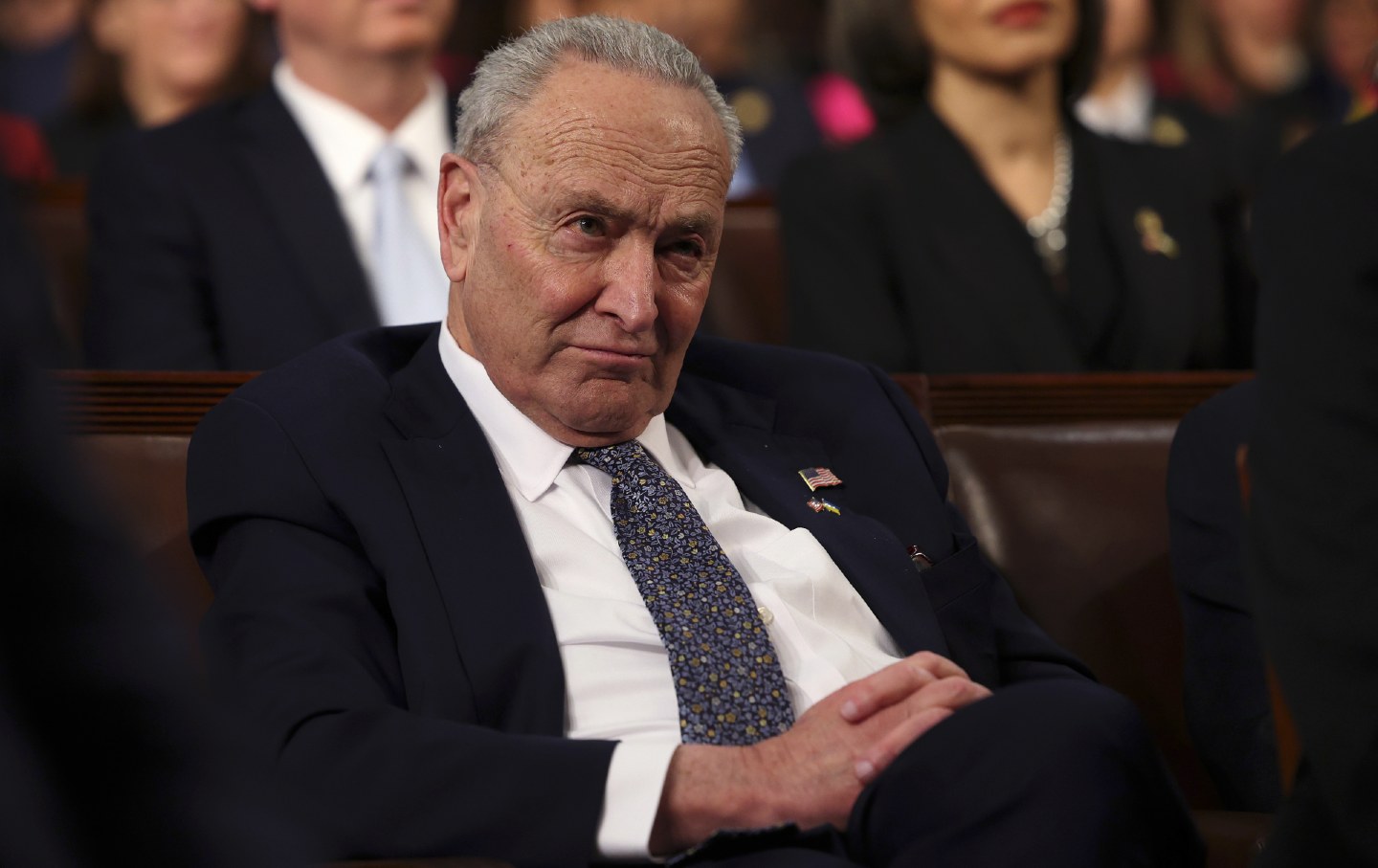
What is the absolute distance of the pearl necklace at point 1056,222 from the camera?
3.03 meters

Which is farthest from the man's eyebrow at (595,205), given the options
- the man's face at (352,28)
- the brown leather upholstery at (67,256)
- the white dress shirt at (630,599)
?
the brown leather upholstery at (67,256)

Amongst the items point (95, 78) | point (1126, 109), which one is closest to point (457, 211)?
point (95, 78)

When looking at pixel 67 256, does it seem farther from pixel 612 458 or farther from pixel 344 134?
pixel 612 458

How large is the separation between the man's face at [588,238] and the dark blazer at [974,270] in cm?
105

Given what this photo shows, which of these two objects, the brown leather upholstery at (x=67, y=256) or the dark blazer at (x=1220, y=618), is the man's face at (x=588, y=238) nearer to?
the dark blazer at (x=1220, y=618)

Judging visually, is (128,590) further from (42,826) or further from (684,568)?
(684,568)

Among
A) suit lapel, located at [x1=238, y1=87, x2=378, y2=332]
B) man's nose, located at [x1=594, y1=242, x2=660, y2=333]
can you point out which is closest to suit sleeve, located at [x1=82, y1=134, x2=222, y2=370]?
suit lapel, located at [x1=238, y1=87, x2=378, y2=332]

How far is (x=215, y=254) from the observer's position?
8.96 feet

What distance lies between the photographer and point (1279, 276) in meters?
1.12

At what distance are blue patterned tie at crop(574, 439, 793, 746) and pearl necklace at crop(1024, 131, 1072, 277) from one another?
53.4 inches

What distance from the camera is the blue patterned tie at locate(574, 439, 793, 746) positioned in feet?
5.49

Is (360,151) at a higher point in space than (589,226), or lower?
lower

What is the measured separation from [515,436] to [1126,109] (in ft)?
12.7

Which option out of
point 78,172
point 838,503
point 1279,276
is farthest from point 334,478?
point 78,172
